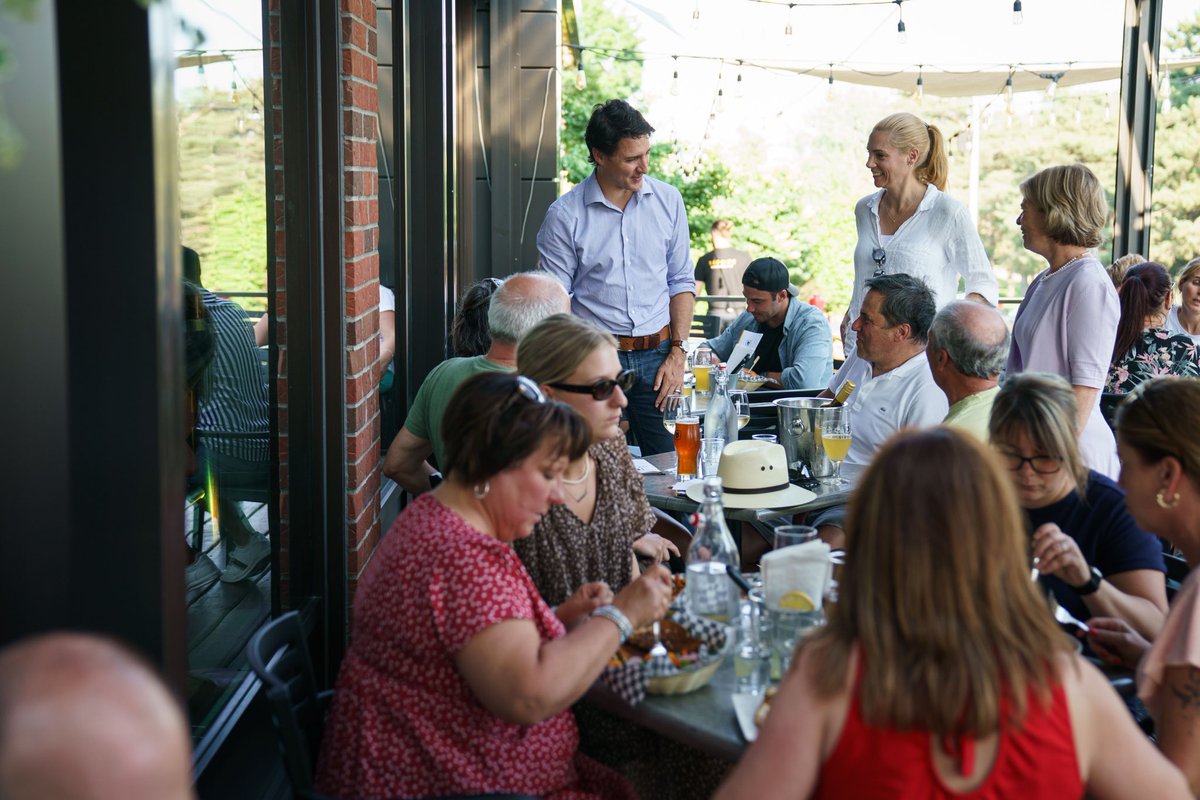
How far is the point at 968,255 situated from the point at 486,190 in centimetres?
389

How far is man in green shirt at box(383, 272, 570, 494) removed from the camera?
3379 millimetres

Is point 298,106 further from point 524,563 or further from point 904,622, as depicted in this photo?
point 904,622

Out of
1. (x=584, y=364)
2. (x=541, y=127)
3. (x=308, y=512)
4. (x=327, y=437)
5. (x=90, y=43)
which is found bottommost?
(x=308, y=512)

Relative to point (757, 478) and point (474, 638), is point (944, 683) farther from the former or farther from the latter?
point (757, 478)

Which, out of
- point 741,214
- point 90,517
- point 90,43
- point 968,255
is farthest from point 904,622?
point 741,214

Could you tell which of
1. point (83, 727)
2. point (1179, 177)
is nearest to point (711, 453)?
point (83, 727)

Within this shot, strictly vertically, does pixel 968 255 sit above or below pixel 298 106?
below

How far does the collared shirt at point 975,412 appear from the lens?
3.11 meters

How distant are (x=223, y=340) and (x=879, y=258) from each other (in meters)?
2.93

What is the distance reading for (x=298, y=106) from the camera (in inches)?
120

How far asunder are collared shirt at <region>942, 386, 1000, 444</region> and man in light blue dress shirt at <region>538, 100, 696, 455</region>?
1.97m

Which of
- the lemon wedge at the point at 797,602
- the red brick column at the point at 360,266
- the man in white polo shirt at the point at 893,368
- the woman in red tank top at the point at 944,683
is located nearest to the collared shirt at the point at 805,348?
the man in white polo shirt at the point at 893,368

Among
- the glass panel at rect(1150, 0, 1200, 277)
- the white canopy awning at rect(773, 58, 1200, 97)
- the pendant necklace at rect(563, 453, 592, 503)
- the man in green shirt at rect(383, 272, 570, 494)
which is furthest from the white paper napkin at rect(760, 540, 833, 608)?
the glass panel at rect(1150, 0, 1200, 277)

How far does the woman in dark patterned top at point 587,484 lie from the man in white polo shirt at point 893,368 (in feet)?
3.73
